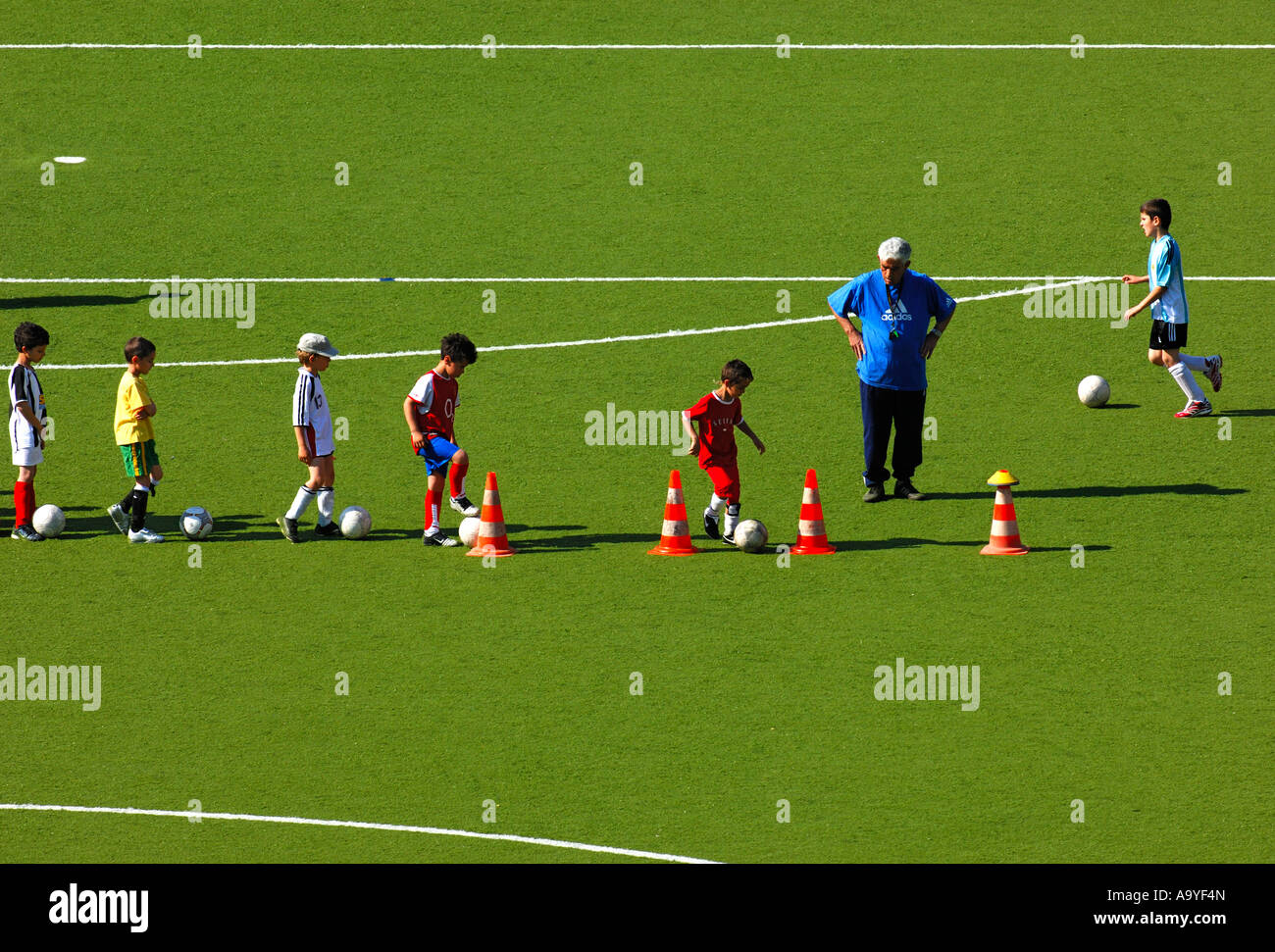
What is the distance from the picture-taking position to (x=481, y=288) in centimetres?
2583

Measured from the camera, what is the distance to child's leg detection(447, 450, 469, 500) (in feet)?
60.9

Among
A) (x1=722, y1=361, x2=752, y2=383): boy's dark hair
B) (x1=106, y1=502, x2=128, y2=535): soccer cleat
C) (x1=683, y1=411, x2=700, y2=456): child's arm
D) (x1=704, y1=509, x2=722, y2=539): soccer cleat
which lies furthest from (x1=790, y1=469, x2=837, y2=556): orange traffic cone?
(x1=106, y1=502, x2=128, y2=535): soccer cleat

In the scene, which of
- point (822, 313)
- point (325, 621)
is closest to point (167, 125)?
point (822, 313)

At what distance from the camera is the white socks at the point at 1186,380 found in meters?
21.2

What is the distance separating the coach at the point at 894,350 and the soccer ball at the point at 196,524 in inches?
253

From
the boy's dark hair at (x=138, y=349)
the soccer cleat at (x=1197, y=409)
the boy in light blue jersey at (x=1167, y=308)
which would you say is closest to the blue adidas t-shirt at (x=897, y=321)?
the boy in light blue jersey at (x=1167, y=308)

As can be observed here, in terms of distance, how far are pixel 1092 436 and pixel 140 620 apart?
10178mm

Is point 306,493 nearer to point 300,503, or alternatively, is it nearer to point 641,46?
point 300,503

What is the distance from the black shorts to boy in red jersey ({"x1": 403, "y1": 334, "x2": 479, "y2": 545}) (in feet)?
25.0

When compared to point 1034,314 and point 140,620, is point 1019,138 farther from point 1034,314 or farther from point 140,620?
point 140,620

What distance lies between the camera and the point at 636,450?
2128 cm

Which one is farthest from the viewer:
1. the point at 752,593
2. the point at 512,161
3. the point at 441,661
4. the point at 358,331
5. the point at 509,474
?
the point at 512,161

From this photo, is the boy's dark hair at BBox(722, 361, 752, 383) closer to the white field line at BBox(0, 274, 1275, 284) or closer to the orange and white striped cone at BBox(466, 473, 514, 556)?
the orange and white striped cone at BBox(466, 473, 514, 556)

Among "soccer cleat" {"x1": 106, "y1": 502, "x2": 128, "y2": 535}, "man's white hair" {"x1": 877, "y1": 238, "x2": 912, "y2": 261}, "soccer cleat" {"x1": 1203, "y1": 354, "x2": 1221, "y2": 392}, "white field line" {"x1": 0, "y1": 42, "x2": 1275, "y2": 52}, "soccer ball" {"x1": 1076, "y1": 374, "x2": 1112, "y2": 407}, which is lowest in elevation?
"soccer cleat" {"x1": 106, "y1": 502, "x2": 128, "y2": 535}
